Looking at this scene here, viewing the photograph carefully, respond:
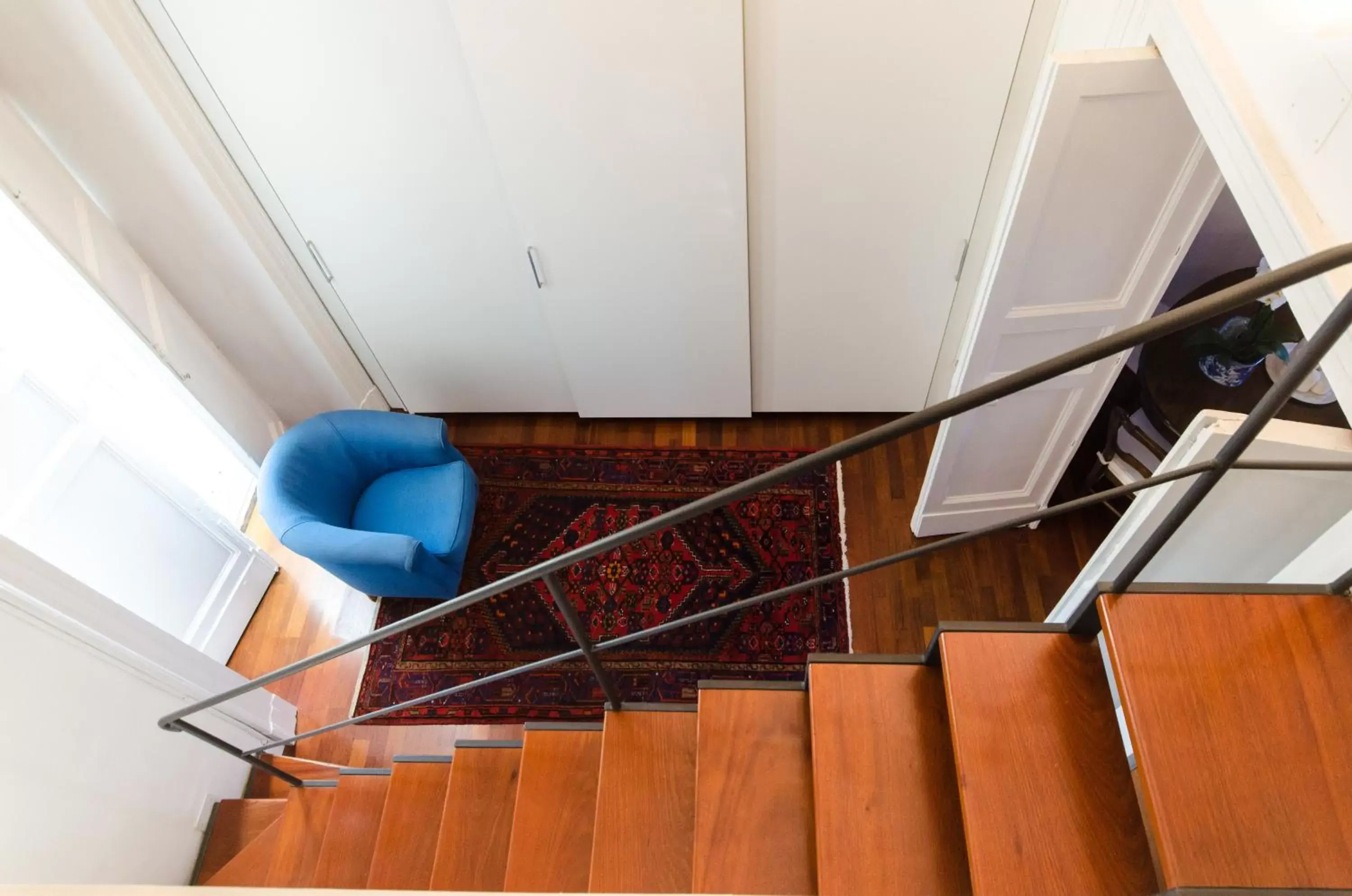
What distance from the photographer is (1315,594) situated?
1414 millimetres

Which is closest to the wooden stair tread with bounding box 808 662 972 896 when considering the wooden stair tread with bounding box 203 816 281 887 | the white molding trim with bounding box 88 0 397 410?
the wooden stair tread with bounding box 203 816 281 887

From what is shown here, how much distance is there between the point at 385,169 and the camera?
2635mm

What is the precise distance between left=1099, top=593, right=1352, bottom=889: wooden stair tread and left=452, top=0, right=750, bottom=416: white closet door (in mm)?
1754

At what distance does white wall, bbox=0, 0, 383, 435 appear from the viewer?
2.23 metres

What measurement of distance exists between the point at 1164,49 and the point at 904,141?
2.93 ft

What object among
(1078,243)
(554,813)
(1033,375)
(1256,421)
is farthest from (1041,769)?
(1078,243)

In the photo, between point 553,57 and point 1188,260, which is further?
point 1188,260

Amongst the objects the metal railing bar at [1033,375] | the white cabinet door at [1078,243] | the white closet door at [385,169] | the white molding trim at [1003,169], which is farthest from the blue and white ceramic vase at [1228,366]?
the white closet door at [385,169]

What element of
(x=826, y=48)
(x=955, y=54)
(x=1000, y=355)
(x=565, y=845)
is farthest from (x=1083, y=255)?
(x=565, y=845)

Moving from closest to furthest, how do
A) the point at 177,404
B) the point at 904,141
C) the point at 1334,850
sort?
the point at 1334,850, the point at 904,141, the point at 177,404

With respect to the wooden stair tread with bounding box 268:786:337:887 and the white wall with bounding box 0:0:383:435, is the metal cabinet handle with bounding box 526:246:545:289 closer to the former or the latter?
the white wall with bounding box 0:0:383:435

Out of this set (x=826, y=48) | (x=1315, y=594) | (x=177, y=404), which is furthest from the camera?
(x=177, y=404)

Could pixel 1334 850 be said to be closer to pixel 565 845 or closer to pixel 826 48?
pixel 565 845

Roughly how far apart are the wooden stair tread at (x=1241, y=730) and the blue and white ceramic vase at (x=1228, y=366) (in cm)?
103
